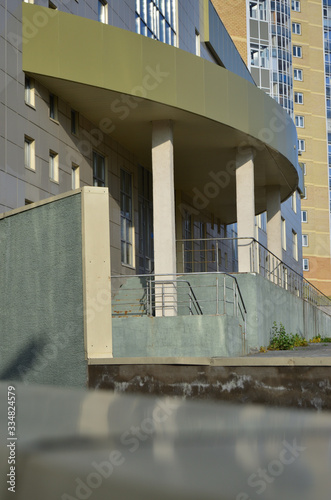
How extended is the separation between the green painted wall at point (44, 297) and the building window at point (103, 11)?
11534 millimetres

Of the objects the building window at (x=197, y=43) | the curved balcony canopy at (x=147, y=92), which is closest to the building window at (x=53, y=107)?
the curved balcony canopy at (x=147, y=92)

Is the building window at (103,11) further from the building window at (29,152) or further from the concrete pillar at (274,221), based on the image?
the concrete pillar at (274,221)

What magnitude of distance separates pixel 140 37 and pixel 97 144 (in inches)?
144

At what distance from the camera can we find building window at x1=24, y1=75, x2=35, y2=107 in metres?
19.2

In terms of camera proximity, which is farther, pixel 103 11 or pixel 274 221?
pixel 274 221

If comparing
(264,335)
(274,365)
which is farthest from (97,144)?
(274,365)

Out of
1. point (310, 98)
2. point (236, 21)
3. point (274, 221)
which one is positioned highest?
point (310, 98)

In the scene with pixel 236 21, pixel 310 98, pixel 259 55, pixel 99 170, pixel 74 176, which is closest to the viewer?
pixel 74 176

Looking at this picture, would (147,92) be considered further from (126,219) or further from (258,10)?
(258,10)

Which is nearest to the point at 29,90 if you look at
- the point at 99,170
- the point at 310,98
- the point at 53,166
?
the point at 53,166

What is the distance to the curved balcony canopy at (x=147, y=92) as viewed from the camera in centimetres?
1962

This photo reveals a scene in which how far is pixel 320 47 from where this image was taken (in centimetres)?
9638

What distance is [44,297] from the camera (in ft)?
42.2

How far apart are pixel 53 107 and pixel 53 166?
1564 mm
